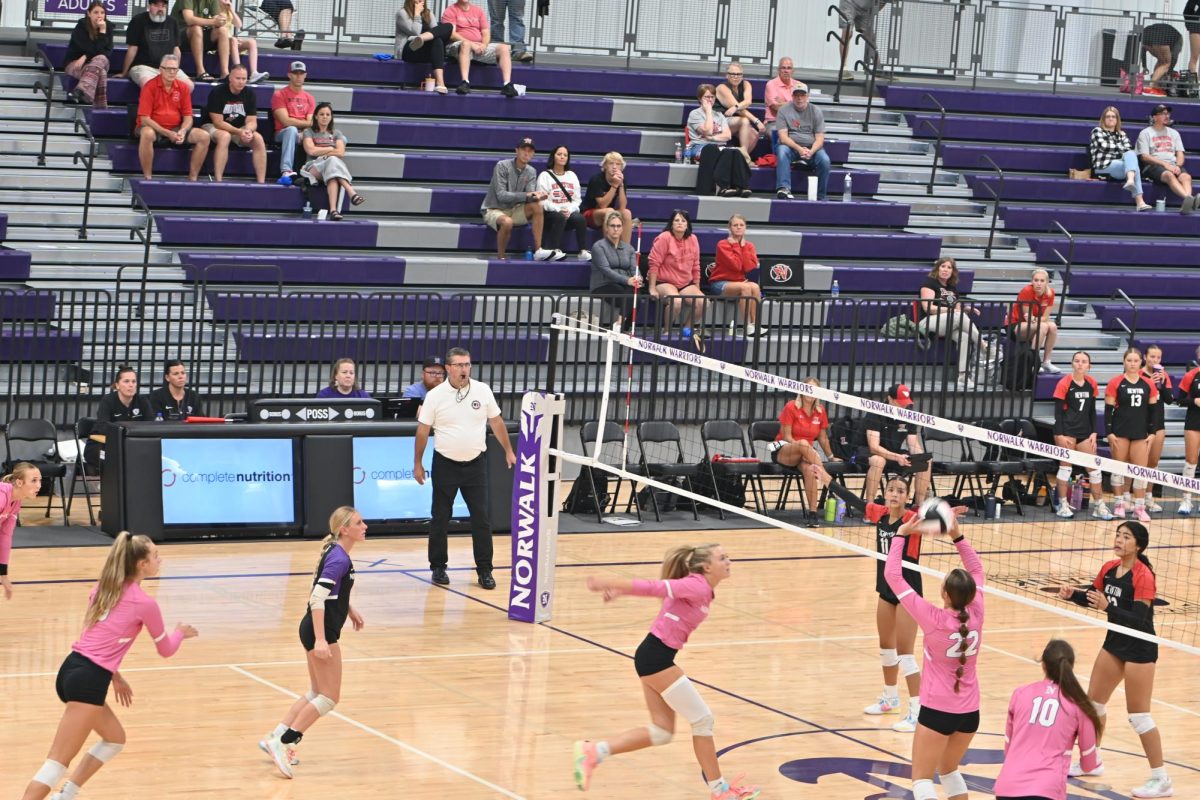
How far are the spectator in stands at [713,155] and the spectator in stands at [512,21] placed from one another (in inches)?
113

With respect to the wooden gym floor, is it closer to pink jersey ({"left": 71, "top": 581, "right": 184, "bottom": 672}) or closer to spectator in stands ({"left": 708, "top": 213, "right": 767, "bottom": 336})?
pink jersey ({"left": 71, "top": 581, "right": 184, "bottom": 672})

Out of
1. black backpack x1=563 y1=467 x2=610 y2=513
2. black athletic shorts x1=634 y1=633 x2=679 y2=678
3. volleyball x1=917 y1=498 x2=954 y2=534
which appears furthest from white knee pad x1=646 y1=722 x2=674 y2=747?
black backpack x1=563 y1=467 x2=610 y2=513

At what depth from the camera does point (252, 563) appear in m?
15.4

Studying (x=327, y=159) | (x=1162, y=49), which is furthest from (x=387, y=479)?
(x=1162, y=49)

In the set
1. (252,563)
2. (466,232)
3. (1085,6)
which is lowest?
(252,563)

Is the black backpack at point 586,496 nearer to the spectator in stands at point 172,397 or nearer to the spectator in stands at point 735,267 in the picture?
the spectator in stands at point 735,267

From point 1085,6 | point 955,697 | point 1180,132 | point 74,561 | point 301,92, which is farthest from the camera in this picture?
point 1085,6

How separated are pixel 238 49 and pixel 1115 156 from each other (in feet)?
42.9

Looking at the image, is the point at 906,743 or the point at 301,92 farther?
the point at 301,92

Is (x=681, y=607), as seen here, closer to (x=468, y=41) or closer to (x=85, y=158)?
(x=85, y=158)

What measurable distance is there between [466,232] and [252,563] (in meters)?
7.87

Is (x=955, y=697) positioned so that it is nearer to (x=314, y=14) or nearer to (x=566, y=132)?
(x=566, y=132)

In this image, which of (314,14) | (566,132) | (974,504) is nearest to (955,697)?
(974,504)

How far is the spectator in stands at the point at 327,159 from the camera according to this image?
21531mm
